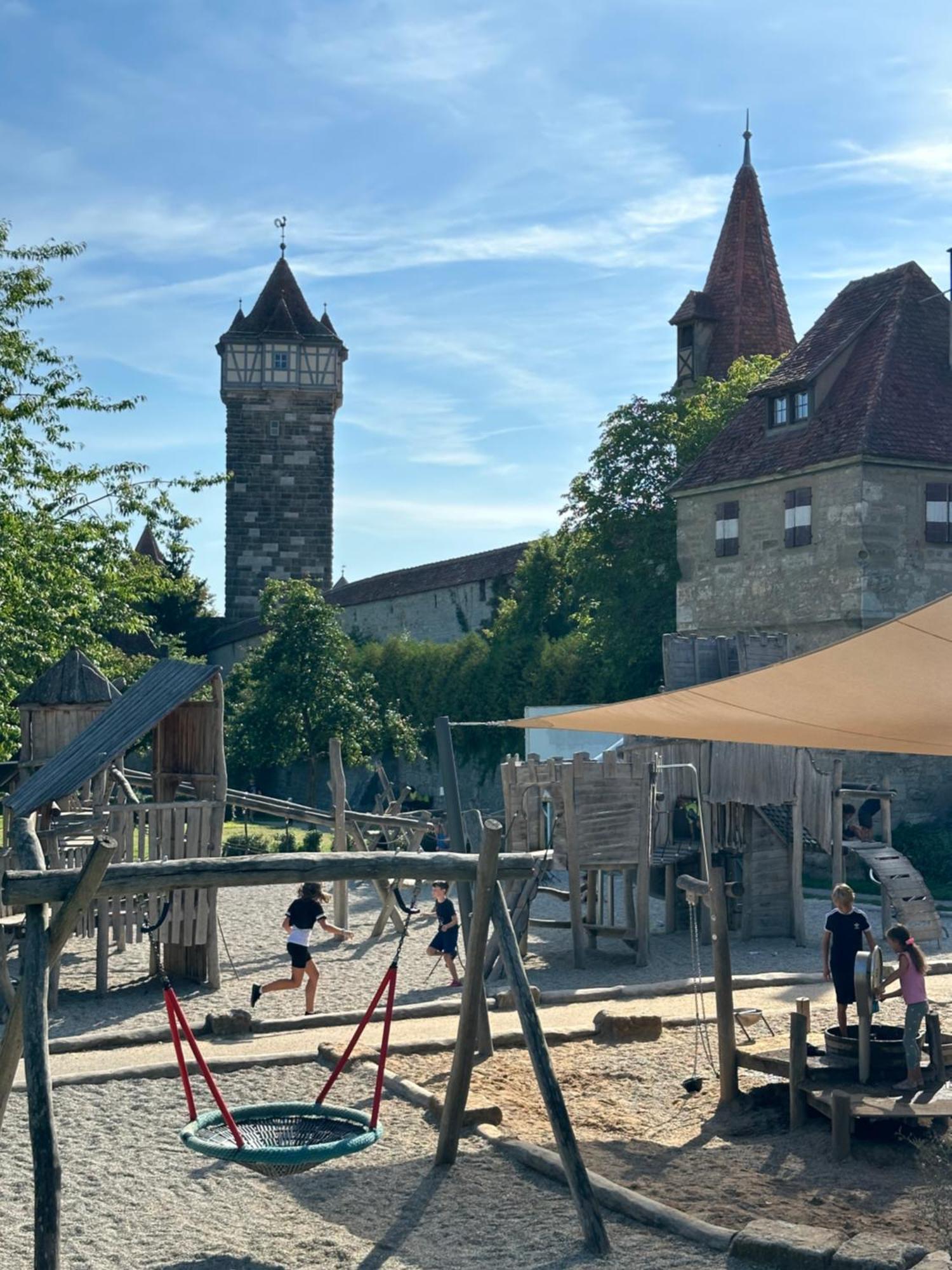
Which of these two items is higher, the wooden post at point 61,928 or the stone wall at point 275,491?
the stone wall at point 275,491

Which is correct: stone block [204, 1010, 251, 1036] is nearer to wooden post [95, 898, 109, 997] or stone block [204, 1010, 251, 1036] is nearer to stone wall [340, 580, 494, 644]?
wooden post [95, 898, 109, 997]

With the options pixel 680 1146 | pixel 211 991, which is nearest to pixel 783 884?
pixel 211 991

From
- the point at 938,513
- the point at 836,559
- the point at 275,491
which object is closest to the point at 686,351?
the point at 938,513

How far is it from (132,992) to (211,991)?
80cm

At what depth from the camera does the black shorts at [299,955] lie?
45.4 ft

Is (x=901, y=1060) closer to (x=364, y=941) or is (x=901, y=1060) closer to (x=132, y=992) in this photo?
(x=132, y=992)

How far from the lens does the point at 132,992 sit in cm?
1533

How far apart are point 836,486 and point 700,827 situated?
13.5 meters

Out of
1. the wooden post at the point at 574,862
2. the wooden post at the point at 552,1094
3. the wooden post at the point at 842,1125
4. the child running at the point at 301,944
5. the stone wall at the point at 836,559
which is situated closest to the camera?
the wooden post at the point at 552,1094

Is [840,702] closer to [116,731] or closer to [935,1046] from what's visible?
[935,1046]

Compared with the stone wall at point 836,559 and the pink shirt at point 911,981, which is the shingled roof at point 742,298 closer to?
the stone wall at point 836,559

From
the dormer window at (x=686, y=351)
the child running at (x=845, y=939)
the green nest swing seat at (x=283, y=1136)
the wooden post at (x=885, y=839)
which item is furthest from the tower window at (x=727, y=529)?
the green nest swing seat at (x=283, y=1136)

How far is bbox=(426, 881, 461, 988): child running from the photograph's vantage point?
51.0 feet

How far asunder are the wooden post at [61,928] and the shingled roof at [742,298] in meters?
36.7
